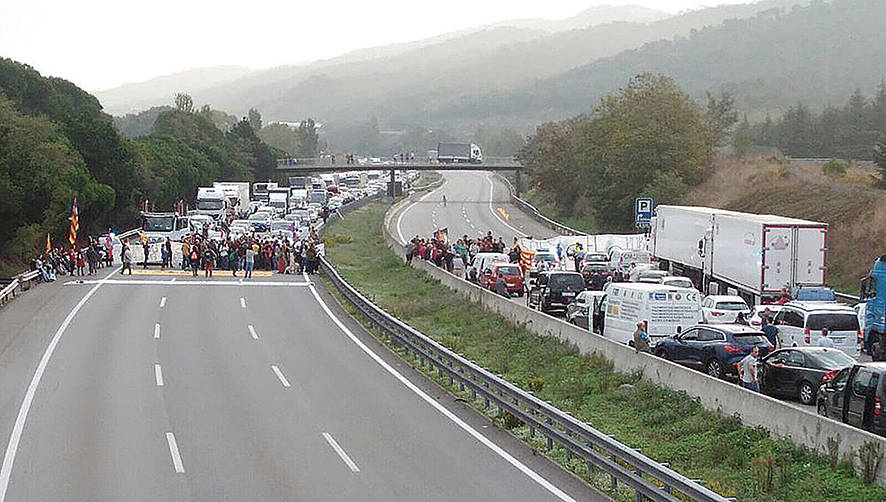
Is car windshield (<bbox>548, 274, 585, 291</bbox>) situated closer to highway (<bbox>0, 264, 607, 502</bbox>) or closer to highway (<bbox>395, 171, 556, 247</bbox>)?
highway (<bbox>0, 264, 607, 502</bbox>)

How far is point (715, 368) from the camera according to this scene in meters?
26.2

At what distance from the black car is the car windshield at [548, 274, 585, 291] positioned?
17.3 metres

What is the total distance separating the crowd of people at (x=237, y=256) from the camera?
5297 centimetres

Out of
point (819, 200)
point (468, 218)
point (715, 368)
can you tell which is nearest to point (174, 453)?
point (715, 368)

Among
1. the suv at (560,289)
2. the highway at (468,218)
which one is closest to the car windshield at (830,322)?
the suv at (560,289)

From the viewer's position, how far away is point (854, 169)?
282 feet

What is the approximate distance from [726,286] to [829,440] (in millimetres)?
27190

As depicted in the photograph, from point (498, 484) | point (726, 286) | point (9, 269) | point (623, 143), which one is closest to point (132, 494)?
point (498, 484)

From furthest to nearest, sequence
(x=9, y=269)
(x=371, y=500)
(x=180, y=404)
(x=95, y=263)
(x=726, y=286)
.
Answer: (x=9, y=269) < (x=95, y=263) < (x=726, y=286) < (x=180, y=404) < (x=371, y=500)

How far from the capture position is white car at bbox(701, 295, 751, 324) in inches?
1334

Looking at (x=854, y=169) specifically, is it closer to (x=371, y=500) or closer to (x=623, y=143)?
(x=623, y=143)

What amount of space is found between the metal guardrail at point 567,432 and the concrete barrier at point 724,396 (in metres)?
2.84

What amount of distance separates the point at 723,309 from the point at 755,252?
5.02 metres

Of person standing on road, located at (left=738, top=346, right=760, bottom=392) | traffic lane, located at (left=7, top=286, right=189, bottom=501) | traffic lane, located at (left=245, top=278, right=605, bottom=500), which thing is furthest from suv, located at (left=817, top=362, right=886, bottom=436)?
traffic lane, located at (left=7, top=286, right=189, bottom=501)
